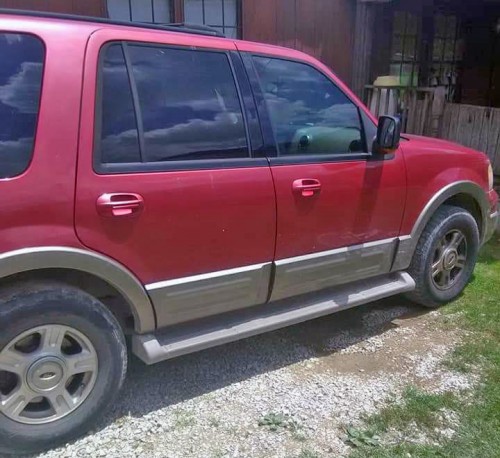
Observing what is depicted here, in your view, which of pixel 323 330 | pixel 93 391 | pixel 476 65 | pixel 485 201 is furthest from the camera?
pixel 476 65

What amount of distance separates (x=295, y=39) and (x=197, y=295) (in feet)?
17.1

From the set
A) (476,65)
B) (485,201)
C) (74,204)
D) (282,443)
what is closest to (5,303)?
(74,204)

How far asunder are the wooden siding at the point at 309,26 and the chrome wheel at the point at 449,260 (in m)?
3.91

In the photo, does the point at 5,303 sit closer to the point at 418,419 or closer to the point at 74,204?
the point at 74,204

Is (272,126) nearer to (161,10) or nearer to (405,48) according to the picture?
(161,10)

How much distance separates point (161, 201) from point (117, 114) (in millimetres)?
463

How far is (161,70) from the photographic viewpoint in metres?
2.70

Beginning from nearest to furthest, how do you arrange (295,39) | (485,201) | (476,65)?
1. (485,201)
2. (295,39)
3. (476,65)

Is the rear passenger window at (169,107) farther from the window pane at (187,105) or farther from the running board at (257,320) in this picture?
the running board at (257,320)

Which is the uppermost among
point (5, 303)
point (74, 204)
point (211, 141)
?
point (211, 141)

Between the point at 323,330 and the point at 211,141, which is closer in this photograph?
the point at 211,141

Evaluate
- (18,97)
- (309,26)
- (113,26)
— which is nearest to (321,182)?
(113,26)

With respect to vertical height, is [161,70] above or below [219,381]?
above

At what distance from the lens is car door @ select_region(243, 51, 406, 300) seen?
310 centimetres
